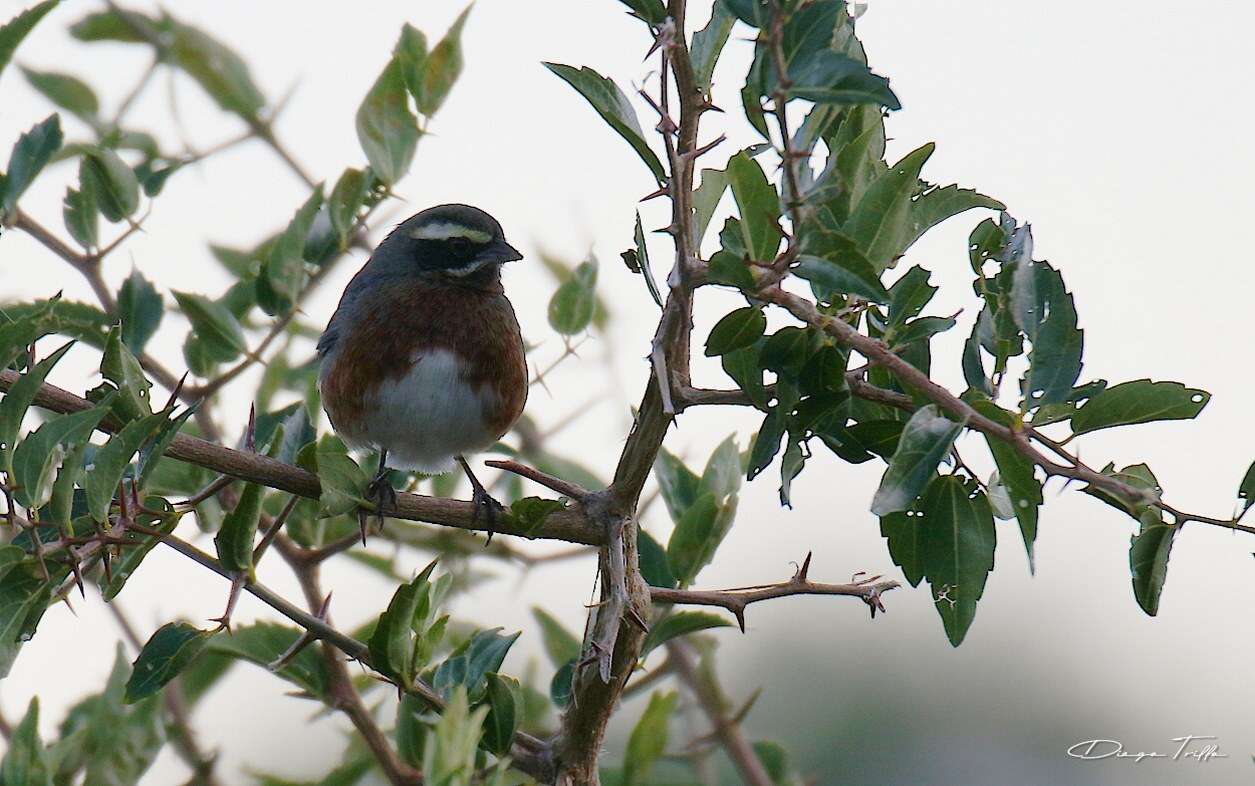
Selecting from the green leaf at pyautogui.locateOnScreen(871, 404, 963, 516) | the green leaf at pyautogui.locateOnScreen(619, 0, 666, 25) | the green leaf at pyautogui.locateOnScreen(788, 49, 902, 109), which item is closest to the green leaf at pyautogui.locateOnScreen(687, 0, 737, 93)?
the green leaf at pyautogui.locateOnScreen(619, 0, 666, 25)

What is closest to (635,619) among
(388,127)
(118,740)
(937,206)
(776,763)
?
(937,206)

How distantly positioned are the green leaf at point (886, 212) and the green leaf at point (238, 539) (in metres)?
1.16

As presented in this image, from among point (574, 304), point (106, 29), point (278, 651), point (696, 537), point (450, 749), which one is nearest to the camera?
point (450, 749)

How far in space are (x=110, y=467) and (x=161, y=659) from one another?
0.54 meters

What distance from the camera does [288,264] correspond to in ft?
11.7

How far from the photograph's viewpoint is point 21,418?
2398 mm

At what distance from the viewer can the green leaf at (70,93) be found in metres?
4.01

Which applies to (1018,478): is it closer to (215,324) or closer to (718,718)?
(718,718)

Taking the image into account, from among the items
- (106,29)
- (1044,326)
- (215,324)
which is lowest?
(1044,326)

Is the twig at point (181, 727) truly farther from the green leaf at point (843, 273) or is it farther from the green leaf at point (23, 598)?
the green leaf at point (843, 273)

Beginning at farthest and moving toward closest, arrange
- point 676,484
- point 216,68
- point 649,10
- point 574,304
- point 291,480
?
point 216,68
point 574,304
point 676,484
point 291,480
point 649,10

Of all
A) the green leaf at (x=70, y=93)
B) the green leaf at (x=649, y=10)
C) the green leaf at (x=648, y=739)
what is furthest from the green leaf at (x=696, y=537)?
the green leaf at (x=70, y=93)

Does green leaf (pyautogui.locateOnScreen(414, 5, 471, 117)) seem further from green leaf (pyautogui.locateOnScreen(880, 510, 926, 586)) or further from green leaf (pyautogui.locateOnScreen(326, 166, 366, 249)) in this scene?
green leaf (pyautogui.locateOnScreen(880, 510, 926, 586))

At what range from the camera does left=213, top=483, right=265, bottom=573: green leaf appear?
8.63ft
